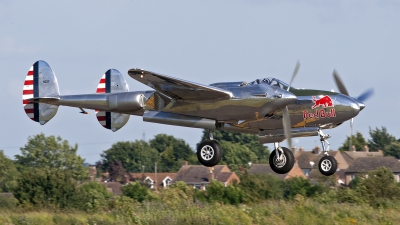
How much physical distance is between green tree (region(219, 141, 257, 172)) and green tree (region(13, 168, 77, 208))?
39802mm

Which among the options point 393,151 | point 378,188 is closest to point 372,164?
point 393,151

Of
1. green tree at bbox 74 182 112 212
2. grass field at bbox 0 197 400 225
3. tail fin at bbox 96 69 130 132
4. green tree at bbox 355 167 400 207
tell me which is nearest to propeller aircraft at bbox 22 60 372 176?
tail fin at bbox 96 69 130 132

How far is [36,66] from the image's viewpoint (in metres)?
24.8

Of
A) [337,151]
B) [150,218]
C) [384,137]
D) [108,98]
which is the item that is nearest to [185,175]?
[337,151]

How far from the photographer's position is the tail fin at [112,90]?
2428 centimetres

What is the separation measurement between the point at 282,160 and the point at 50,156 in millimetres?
67319

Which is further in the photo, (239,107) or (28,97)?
(28,97)

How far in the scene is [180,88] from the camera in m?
19.9

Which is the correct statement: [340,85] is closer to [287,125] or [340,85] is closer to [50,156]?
[287,125]

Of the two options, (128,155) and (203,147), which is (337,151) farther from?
(203,147)

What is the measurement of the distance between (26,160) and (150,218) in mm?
61251

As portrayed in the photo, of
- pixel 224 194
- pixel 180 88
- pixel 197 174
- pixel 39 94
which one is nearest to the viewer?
pixel 180 88

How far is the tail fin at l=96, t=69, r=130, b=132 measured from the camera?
2428 cm

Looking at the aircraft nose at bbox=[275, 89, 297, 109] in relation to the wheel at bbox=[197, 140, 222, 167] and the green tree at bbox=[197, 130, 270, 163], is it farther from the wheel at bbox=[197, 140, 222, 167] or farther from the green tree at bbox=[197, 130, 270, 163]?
the green tree at bbox=[197, 130, 270, 163]
